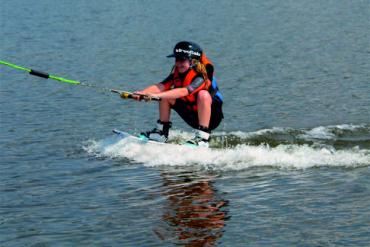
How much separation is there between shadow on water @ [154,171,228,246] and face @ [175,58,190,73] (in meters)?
2.03

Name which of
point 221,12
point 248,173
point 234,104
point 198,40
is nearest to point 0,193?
point 248,173

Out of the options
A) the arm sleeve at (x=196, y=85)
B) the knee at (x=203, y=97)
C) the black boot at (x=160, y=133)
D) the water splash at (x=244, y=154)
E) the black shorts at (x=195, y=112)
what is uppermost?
the arm sleeve at (x=196, y=85)

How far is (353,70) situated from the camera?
23.6 m

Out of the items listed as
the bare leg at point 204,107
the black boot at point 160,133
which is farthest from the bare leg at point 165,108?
the bare leg at point 204,107

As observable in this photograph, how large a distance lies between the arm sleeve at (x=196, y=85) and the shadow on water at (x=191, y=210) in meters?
1.55

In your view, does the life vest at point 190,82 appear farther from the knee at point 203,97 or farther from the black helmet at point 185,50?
the black helmet at point 185,50

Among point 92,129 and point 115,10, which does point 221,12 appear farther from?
point 92,129

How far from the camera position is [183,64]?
14.1m

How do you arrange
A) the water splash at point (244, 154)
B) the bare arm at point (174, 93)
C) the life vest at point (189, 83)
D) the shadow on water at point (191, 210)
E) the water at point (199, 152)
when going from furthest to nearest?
the life vest at point (189, 83)
the bare arm at point (174, 93)
the water splash at point (244, 154)
the water at point (199, 152)
the shadow on water at point (191, 210)

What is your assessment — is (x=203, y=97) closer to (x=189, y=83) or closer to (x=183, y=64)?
(x=189, y=83)

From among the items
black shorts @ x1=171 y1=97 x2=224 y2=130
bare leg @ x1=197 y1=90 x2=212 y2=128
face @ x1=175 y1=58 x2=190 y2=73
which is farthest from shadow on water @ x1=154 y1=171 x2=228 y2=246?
face @ x1=175 y1=58 x2=190 y2=73

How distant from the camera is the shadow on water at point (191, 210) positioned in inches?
386

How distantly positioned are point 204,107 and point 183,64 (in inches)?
33.2

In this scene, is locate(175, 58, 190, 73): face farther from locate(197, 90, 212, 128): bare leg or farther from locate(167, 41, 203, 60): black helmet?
locate(197, 90, 212, 128): bare leg
